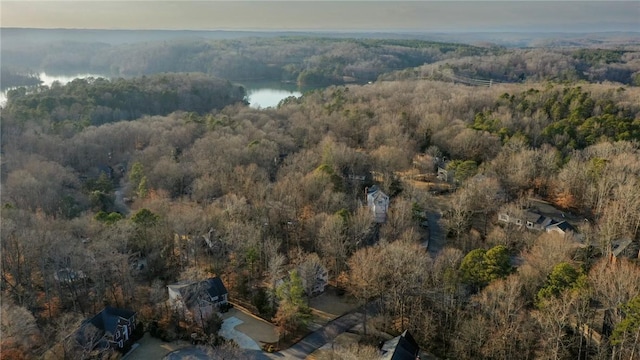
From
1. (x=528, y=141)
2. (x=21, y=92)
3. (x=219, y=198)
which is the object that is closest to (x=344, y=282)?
(x=219, y=198)

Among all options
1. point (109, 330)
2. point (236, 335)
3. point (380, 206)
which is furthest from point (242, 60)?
point (109, 330)

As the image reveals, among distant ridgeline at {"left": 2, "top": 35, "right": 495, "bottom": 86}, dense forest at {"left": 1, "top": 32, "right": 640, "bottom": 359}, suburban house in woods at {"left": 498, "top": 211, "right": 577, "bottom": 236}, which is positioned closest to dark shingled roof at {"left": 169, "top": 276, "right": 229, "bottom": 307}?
dense forest at {"left": 1, "top": 32, "right": 640, "bottom": 359}

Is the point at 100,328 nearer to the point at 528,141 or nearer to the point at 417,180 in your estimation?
the point at 417,180

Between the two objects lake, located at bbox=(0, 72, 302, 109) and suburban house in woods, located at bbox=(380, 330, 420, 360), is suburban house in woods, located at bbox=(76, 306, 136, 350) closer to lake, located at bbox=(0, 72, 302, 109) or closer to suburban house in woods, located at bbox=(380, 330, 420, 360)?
suburban house in woods, located at bbox=(380, 330, 420, 360)

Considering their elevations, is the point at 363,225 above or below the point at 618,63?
below

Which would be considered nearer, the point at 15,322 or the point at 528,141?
the point at 15,322

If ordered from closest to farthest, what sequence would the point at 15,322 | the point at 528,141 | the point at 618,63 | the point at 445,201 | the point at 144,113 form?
the point at 15,322 < the point at 445,201 < the point at 528,141 < the point at 144,113 < the point at 618,63

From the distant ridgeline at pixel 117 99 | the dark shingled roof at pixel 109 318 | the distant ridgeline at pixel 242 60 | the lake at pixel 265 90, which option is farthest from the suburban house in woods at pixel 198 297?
the distant ridgeline at pixel 242 60
